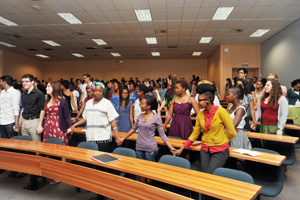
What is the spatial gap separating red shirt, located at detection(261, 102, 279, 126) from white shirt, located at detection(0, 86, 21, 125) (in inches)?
178

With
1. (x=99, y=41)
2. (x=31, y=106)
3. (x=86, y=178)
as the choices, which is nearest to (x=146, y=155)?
(x=86, y=178)

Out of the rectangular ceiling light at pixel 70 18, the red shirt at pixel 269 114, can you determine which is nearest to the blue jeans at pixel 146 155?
the red shirt at pixel 269 114

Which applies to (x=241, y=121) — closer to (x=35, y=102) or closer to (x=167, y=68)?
(x=35, y=102)

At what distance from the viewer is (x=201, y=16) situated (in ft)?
23.5

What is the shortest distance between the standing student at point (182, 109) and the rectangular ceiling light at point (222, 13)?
452cm

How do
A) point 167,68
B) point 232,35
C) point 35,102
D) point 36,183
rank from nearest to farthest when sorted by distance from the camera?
point 36,183
point 35,102
point 232,35
point 167,68

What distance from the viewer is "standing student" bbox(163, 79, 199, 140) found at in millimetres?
3262

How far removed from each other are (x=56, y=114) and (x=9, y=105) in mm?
1288

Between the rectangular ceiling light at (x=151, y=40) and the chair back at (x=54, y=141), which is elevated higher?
the rectangular ceiling light at (x=151, y=40)

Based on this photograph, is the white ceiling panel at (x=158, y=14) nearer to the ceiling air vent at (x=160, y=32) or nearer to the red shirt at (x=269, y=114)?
the ceiling air vent at (x=160, y=32)

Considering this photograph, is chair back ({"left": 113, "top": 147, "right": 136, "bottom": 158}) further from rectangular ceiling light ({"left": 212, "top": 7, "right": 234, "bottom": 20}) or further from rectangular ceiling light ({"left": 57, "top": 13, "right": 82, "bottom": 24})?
rectangular ceiling light ({"left": 57, "top": 13, "right": 82, "bottom": 24})

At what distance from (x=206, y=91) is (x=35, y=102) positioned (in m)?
2.85

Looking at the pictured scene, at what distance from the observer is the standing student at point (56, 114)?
3252 mm

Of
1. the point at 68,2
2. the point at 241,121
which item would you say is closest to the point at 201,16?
the point at 68,2
